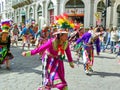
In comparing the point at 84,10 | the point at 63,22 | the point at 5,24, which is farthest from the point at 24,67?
the point at 84,10

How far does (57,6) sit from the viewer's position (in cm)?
3397

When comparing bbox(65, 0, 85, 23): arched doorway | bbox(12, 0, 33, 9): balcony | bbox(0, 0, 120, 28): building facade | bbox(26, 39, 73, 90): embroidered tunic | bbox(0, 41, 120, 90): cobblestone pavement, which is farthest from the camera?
bbox(12, 0, 33, 9): balcony

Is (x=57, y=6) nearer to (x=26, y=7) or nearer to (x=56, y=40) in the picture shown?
(x=26, y=7)

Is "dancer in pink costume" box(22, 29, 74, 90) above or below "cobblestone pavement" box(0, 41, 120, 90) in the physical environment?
above

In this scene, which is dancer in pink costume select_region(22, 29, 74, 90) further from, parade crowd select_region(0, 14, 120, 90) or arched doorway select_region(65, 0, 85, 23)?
arched doorway select_region(65, 0, 85, 23)

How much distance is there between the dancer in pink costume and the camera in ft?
18.7

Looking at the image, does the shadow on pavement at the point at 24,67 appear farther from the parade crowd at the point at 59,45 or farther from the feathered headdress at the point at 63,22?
the feathered headdress at the point at 63,22

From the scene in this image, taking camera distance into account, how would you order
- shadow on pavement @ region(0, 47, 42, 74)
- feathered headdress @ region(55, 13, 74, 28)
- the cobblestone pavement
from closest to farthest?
feathered headdress @ region(55, 13, 74, 28), the cobblestone pavement, shadow on pavement @ region(0, 47, 42, 74)

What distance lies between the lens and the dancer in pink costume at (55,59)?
5.70 metres

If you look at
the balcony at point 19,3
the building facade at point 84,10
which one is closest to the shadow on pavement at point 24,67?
the building facade at point 84,10

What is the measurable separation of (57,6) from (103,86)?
88.5 feet

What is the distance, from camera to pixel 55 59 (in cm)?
586

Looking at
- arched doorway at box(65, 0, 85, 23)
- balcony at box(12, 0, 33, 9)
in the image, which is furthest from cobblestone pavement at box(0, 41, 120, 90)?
balcony at box(12, 0, 33, 9)

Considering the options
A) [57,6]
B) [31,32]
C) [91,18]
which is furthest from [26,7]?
[31,32]
